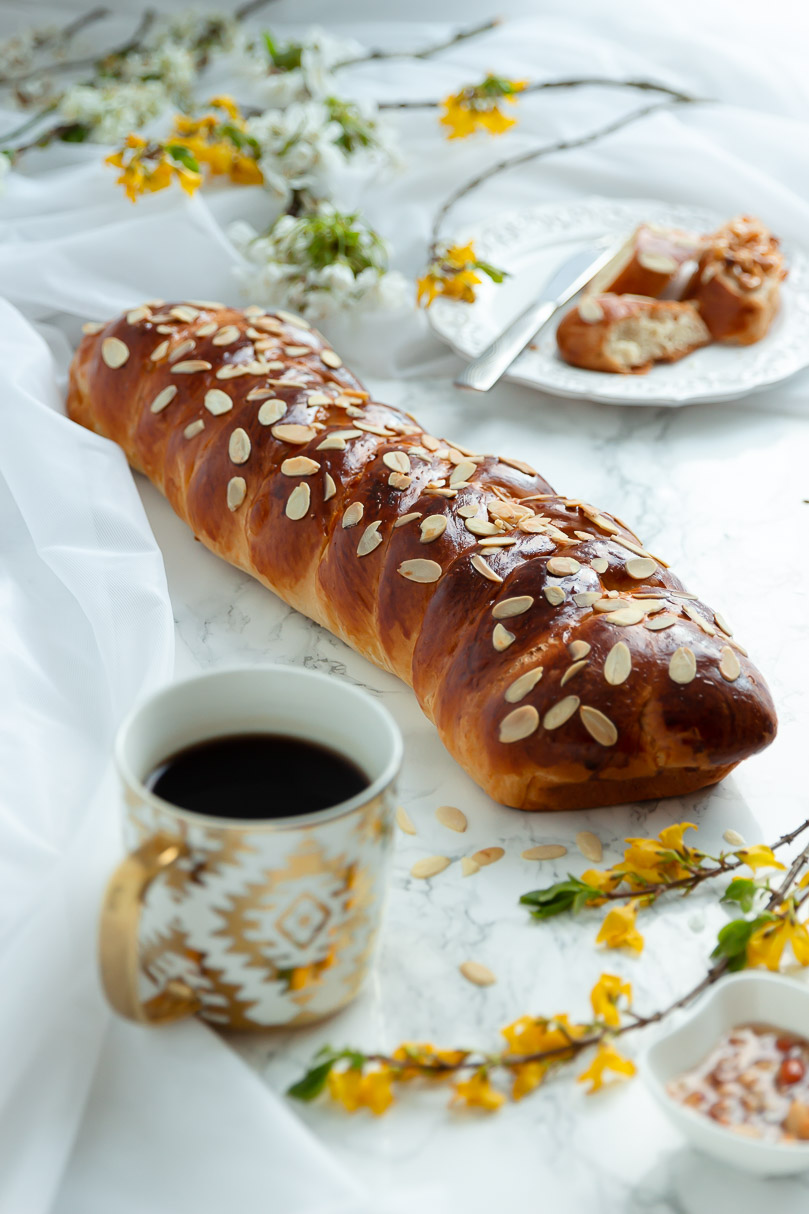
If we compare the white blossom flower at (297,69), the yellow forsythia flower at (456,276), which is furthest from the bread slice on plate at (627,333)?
the white blossom flower at (297,69)

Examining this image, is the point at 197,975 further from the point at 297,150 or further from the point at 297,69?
the point at 297,69

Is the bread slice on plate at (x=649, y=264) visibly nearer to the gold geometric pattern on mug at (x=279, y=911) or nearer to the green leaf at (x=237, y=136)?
the green leaf at (x=237, y=136)

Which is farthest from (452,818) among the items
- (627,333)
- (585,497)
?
(627,333)

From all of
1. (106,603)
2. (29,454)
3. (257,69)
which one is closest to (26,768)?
(106,603)

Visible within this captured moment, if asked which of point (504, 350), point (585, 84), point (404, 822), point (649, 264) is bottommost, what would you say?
point (404, 822)

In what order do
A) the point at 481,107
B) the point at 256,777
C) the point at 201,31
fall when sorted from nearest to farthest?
the point at 256,777 → the point at 481,107 → the point at 201,31
